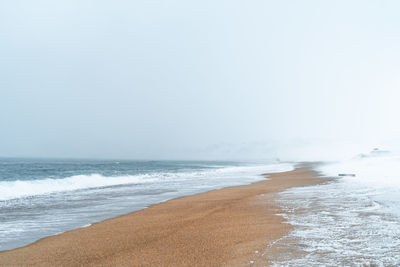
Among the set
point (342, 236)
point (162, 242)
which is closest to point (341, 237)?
point (342, 236)

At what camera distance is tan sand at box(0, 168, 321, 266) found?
17.1 ft

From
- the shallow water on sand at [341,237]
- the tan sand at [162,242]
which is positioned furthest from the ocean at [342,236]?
the tan sand at [162,242]

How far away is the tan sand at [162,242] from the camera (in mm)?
5211

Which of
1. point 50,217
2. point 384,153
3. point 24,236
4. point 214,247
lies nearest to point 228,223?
point 214,247

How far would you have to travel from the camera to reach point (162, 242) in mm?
6348

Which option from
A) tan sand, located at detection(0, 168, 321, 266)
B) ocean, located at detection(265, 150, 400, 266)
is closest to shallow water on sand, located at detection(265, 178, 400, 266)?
ocean, located at detection(265, 150, 400, 266)

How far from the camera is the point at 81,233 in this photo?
24.6ft

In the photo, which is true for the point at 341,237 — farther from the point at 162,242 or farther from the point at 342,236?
the point at 162,242

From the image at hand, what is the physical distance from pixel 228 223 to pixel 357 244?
3441 millimetres

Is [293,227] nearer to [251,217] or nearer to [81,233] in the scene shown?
[251,217]

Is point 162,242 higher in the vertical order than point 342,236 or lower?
lower

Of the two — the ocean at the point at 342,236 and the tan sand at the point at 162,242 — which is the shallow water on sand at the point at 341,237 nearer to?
the ocean at the point at 342,236

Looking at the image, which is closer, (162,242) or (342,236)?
(342,236)

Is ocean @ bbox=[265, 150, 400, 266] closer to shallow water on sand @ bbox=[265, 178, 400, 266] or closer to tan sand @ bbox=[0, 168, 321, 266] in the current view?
shallow water on sand @ bbox=[265, 178, 400, 266]
